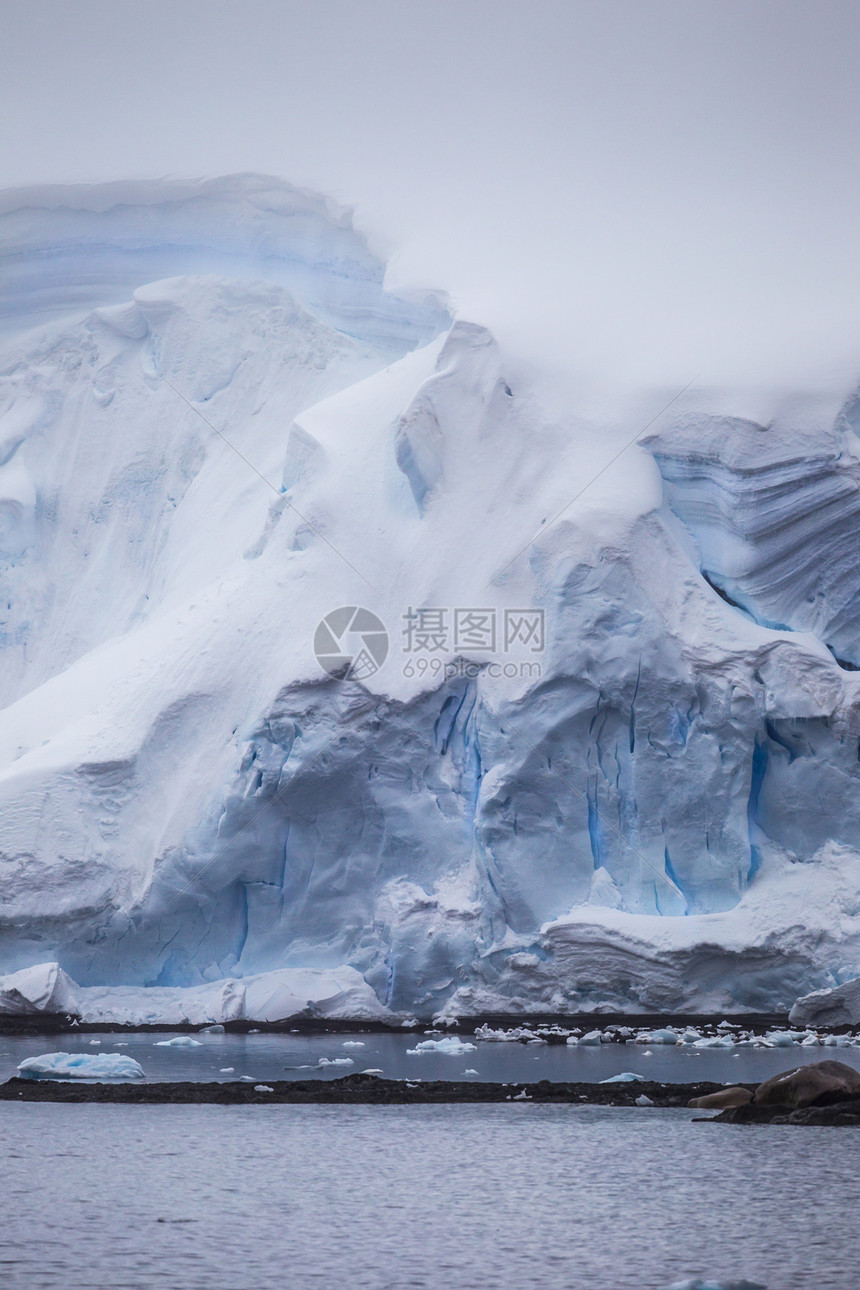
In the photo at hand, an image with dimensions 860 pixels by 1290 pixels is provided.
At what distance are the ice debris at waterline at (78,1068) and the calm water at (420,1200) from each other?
173 cm

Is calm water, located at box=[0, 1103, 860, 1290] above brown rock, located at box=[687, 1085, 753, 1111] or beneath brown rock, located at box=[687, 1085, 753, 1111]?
beneath

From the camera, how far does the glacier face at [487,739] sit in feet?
56.6

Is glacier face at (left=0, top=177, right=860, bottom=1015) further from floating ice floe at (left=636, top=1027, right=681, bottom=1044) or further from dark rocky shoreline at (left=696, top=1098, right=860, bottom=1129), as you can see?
dark rocky shoreline at (left=696, top=1098, right=860, bottom=1129)

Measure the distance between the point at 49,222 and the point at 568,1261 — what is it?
79.3 ft

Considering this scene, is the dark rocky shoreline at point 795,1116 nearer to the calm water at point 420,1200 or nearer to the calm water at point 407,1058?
the calm water at point 420,1200

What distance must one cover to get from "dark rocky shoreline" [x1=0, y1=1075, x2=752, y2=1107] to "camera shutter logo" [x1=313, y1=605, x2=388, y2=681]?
7.56m

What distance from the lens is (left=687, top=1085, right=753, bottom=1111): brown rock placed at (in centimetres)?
1005

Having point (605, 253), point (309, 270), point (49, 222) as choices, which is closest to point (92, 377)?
point (49, 222)

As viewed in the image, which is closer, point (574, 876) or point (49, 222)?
point (574, 876)

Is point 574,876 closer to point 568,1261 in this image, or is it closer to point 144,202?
point 568,1261

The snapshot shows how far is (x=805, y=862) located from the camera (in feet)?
57.0

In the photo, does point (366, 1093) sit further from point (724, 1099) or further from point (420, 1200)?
point (420, 1200)

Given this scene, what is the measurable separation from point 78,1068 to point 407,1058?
10.5 feet

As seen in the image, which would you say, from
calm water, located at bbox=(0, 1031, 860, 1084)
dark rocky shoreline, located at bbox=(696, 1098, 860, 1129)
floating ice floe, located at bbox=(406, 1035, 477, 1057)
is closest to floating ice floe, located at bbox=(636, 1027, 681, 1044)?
calm water, located at bbox=(0, 1031, 860, 1084)
